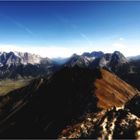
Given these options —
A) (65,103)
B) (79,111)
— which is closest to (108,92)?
(65,103)

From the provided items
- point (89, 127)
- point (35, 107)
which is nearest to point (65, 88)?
point (35, 107)

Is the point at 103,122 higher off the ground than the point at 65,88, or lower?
higher

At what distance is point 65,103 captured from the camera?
7406 centimetres

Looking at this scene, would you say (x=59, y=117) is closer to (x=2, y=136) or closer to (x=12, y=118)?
(x=2, y=136)

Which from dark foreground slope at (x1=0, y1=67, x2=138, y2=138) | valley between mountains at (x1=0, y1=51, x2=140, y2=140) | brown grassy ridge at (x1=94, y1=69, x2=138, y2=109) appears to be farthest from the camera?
brown grassy ridge at (x1=94, y1=69, x2=138, y2=109)

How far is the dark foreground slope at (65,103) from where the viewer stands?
6203cm

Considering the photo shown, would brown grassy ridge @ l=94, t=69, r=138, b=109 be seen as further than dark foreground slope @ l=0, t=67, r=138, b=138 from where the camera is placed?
Yes

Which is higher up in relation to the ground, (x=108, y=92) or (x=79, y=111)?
(x=108, y=92)

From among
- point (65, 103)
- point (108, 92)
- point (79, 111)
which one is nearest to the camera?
point (79, 111)

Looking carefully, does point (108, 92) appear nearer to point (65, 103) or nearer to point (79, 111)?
point (65, 103)

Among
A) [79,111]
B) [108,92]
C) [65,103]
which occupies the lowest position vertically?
[65,103]

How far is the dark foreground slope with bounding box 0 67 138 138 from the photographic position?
62.0m

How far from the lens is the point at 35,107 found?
282 ft

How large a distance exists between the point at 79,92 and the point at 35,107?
18877 mm
